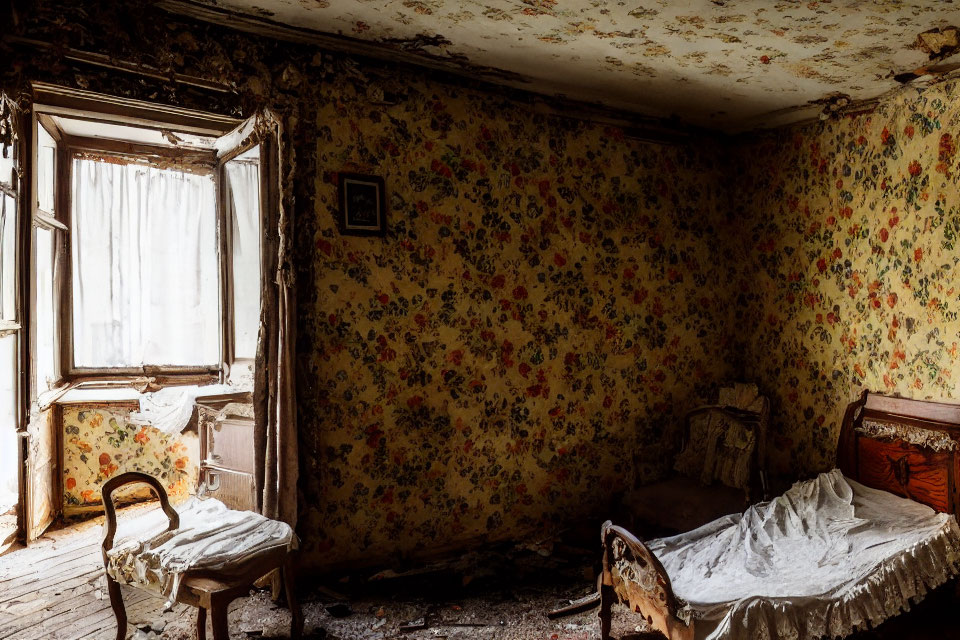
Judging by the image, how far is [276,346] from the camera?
286 centimetres

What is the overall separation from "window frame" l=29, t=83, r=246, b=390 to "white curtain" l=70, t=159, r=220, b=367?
2.4 inches

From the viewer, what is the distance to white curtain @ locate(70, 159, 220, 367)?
425 cm

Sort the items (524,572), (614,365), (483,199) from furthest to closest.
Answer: (614,365), (483,199), (524,572)

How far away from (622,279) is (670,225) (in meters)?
0.59

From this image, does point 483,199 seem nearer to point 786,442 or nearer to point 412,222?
point 412,222

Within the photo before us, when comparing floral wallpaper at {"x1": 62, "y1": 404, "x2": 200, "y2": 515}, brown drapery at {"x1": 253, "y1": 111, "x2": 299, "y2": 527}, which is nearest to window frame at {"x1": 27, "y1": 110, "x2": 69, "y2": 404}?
floral wallpaper at {"x1": 62, "y1": 404, "x2": 200, "y2": 515}

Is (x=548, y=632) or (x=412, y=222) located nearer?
(x=548, y=632)

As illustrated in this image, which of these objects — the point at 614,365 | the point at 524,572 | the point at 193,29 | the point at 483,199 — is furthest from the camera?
the point at 614,365

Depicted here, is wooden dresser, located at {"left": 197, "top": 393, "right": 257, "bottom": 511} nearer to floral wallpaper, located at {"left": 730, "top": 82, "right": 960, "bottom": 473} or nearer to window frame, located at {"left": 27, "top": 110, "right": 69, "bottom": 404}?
window frame, located at {"left": 27, "top": 110, "right": 69, "bottom": 404}

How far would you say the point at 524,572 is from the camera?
322 centimetres

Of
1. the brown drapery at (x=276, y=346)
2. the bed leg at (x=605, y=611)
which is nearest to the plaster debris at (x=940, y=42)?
the bed leg at (x=605, y=611)

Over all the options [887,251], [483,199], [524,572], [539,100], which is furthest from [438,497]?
[887,251]

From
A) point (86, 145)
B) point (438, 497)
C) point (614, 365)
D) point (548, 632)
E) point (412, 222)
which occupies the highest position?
point (86, 145)

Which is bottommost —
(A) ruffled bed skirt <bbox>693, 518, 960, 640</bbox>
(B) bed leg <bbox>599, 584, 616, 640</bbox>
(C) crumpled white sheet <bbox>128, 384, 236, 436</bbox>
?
(B) bed leg <bbox>599, 584, 616, 640</bbox>
